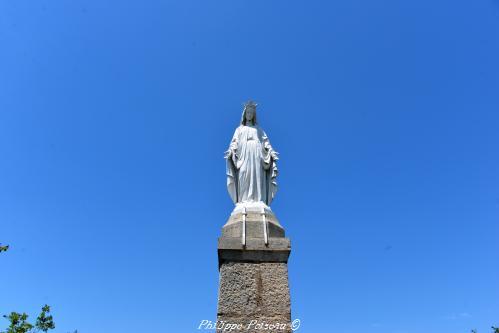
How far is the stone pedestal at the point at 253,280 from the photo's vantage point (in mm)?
6406

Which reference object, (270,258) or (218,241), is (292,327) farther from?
(218,241)

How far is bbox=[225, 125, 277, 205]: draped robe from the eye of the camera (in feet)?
26.1

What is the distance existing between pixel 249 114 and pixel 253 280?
3728 mm

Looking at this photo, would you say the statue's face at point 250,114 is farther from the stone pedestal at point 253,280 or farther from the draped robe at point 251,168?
the stone pedestal at point 253,280

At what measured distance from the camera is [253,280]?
6699 mm

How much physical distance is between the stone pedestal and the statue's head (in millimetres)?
2580

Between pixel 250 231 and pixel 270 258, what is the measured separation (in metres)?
0.59

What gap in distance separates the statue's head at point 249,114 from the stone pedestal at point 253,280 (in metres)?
2.58

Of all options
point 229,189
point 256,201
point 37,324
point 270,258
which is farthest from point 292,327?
point 37,324

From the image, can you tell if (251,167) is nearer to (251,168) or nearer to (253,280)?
(251,168)

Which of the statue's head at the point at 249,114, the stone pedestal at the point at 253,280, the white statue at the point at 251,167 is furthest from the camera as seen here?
the statue's head at the point at 249,114

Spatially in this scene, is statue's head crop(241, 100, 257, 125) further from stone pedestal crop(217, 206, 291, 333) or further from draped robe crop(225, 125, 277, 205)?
stone pedestal crop(217, 206, 291, 333)

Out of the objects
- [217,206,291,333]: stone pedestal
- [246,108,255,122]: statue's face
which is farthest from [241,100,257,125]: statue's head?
[217,206,291,333]: stone pedestal

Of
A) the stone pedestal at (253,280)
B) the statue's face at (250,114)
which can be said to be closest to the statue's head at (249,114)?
A: the statue's face at (250,114)
